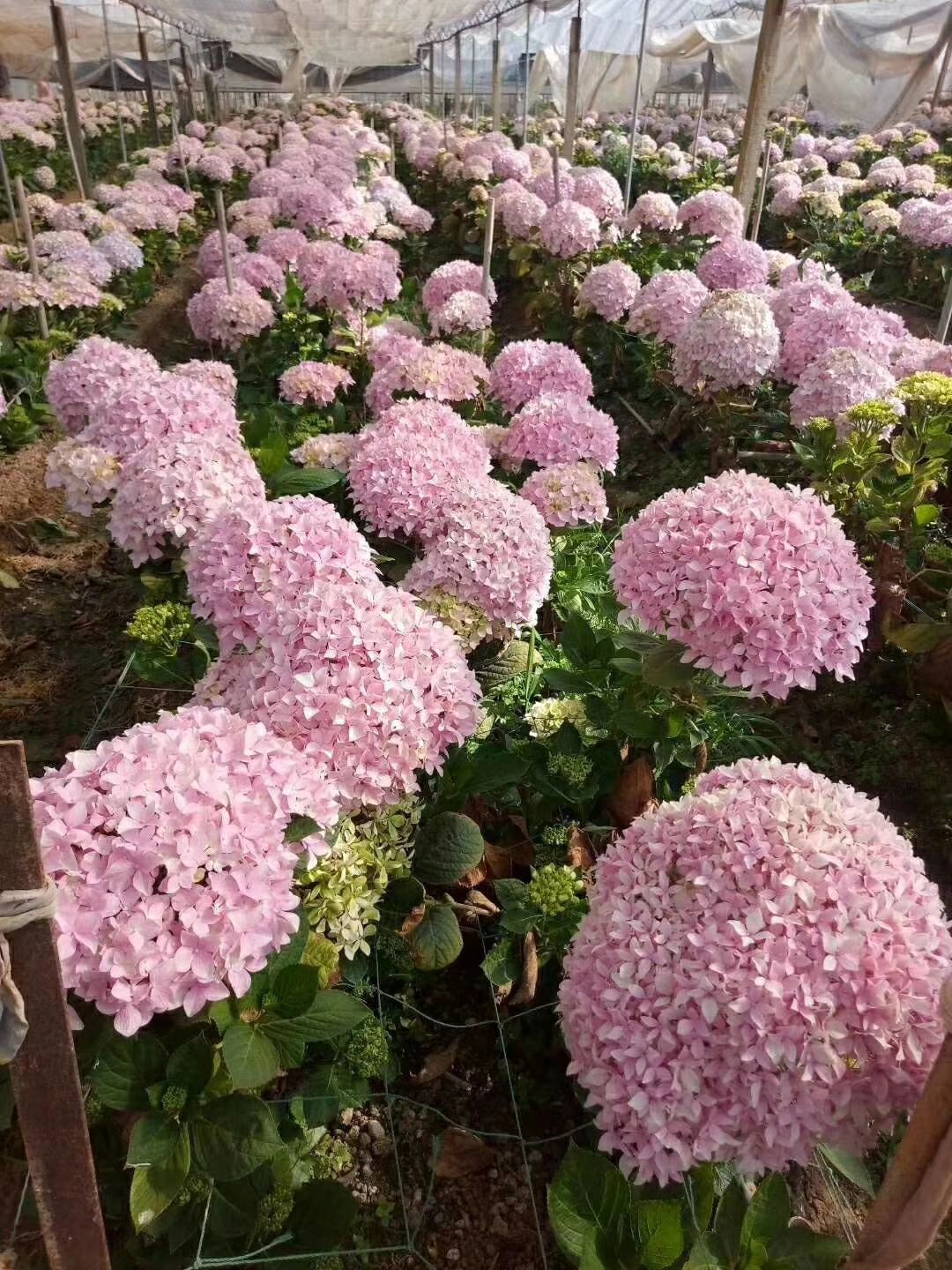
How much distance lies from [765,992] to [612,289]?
5.08 meters

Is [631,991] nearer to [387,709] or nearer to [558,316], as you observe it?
[387,709]

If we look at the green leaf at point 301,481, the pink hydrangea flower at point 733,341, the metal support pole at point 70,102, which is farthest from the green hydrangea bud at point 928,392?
the metal support pole at point 70,102

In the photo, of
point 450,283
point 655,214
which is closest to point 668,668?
point 450,283

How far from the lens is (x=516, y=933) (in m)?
2.04

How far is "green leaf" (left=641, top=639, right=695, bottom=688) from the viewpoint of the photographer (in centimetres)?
200

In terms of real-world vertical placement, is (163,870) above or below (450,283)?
above

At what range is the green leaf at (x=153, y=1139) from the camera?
1.38 meters

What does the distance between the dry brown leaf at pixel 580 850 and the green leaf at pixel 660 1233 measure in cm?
82

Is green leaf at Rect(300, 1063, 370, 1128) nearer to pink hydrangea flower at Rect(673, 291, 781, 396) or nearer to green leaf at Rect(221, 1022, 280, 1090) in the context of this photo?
green leaf at Rect(221, 1022, 280, 1090)

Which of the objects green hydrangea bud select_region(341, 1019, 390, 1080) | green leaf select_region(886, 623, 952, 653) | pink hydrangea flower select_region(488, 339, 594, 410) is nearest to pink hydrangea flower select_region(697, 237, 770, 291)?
pink hydrangea flower select_region(488, 339, 594, 410)

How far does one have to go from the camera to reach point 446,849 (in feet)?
6.39

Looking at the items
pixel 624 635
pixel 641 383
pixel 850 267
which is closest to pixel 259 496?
pixel 624 635

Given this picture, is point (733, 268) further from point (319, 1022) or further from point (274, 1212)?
point (274, 1212)

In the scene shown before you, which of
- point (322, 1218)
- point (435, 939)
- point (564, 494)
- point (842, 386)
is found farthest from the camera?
point (842, 386)
